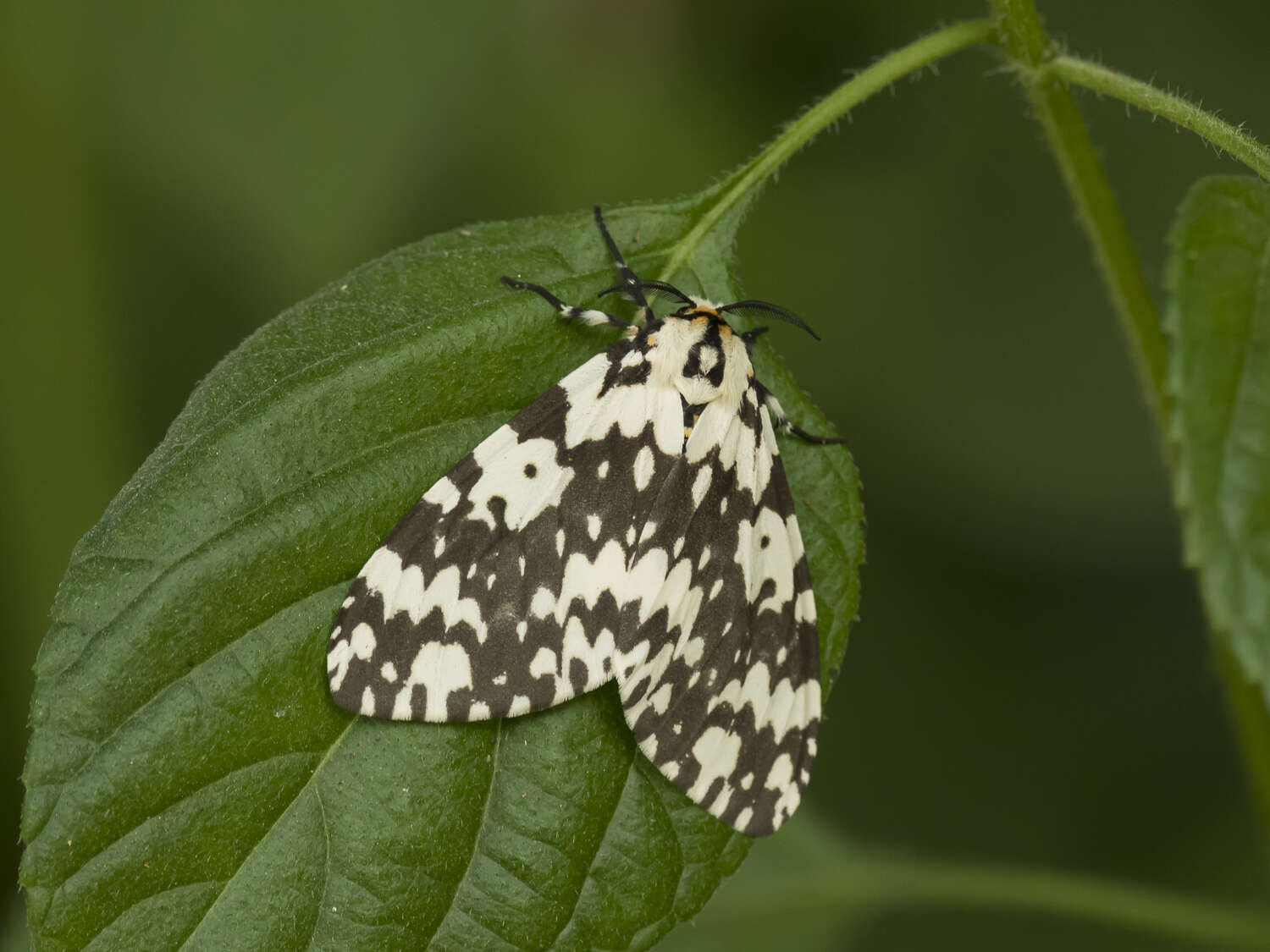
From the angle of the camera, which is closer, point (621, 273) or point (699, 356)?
point (621, 273)

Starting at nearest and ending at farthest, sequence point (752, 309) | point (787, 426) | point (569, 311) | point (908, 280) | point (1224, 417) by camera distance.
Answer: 1. point (1224, 417)
2. point (569, 311)
3. point (787, 426)
4. point (752, 309)
5. point (908, 280)

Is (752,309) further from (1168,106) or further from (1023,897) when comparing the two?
(1023,897)

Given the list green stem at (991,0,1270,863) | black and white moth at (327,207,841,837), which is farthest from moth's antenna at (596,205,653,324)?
green stem at (991,0,1270,863)

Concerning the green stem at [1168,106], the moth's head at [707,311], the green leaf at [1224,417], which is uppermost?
the green stem at [1168,106]

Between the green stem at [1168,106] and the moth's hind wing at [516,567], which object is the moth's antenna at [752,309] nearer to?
the moth's hind wing at [516,567]

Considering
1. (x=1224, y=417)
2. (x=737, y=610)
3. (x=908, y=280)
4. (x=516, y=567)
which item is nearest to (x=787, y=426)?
(x=737, y=610)

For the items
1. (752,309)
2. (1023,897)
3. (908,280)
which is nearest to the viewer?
(752,309)

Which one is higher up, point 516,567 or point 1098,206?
point 1098,206

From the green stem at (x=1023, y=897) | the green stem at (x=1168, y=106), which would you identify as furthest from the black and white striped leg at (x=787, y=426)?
the green stem at (x=1023, y=897)
